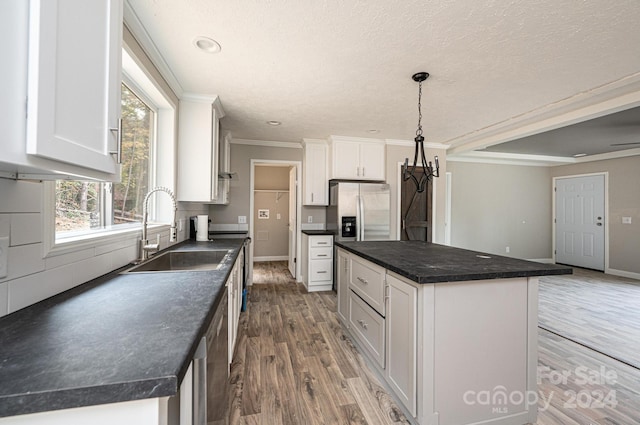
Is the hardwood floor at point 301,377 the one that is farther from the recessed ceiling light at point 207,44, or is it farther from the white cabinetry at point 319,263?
the recessed ceiling light at point 207,44

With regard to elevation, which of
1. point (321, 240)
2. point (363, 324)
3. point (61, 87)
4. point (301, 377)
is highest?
point (61, 87)

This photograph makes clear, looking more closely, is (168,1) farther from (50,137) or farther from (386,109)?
(386,109)

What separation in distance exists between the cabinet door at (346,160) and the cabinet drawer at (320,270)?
134 cm

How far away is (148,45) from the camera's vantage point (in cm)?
179

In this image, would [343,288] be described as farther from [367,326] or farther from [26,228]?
[26,228]

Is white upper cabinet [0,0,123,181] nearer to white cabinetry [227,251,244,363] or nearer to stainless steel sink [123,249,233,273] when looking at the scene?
white cabinetry [227,251,244,363]

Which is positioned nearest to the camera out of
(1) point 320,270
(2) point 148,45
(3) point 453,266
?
(3) point 453,266

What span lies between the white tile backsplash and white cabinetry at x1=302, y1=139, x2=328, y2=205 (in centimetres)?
344

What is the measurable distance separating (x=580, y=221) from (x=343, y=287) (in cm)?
612

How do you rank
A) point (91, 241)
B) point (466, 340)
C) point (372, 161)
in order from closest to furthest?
point (91, 241) → point (466, 340) → point (372, 161)

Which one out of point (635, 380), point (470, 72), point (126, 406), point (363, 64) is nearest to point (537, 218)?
point (635, 380)

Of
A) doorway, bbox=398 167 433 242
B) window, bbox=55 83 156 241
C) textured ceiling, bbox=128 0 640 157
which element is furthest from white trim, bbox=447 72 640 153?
window, bbox=55 83 156 241

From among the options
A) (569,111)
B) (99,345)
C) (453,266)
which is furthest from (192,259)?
(569,111)

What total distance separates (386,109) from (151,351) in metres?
3.02
